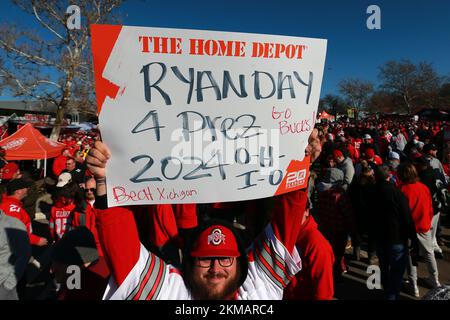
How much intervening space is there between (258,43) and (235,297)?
153 cm

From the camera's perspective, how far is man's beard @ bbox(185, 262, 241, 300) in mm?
1715

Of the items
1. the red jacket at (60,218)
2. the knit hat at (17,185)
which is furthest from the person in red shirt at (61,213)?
the knit hat at (17,185)

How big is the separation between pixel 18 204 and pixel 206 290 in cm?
318

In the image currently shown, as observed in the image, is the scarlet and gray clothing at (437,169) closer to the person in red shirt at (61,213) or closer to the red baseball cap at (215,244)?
the red baseball cap at (215,244)

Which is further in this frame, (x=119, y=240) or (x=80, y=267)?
(x=80, y=267)

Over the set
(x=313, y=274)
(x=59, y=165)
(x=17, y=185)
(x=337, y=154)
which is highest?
(x=337, y=154)

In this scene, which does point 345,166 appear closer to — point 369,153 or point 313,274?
point 369,153

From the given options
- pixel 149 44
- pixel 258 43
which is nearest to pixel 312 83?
pixel 258 43

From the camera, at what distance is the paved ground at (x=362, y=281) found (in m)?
4.02

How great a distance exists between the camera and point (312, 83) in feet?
6.63

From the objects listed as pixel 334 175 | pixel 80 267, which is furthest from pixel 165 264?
pixel 334 175

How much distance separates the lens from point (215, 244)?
174cm

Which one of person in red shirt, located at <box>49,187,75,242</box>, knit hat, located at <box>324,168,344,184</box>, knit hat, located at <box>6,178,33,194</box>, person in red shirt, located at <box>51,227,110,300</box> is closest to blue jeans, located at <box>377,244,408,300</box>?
knit hat, located at <box>324,168,344,184</box>

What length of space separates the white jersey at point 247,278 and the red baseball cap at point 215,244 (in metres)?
0.17
